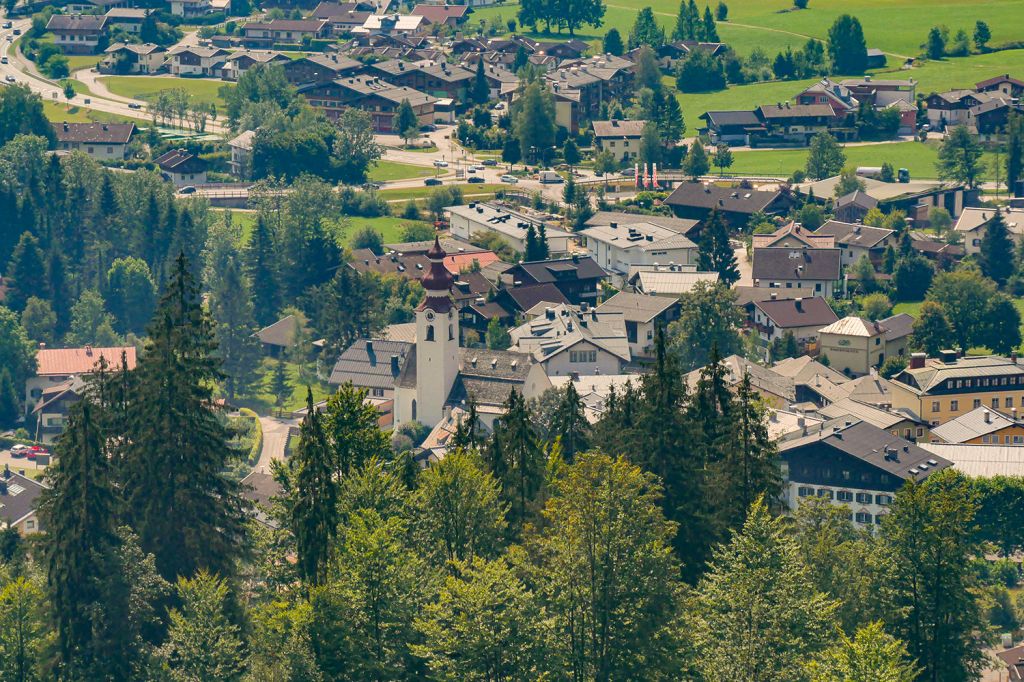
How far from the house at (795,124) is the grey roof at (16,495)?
327 ft

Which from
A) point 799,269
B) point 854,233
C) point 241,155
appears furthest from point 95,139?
point 799,269

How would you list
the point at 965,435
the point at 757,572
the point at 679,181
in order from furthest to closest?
the point at 679,181 < the point at 965,435 < the point at 757,572

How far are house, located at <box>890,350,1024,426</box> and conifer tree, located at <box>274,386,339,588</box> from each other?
6060cm

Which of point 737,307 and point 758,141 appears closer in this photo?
point 737,307

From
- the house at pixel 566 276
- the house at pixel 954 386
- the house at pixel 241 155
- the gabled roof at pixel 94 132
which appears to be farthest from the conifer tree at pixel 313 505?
the gabled roof at pixel 94 132

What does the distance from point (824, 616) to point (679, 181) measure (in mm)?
125804

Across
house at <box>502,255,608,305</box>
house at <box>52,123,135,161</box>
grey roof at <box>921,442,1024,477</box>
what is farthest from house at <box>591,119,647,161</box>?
grey roof at <box>921,442,1024,477</box>

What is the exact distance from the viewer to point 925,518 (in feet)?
215

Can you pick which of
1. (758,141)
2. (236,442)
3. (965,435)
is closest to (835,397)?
(965,435)

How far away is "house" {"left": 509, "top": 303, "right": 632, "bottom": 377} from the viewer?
420 ft

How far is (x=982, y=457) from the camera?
4395 inches

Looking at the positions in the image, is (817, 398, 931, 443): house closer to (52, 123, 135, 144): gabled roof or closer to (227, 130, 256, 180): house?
(227, 130, 256, 180): house

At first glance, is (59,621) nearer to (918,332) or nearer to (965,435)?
(965,435)

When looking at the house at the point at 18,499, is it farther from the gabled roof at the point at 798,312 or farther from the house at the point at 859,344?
the house at the point at 859,344
